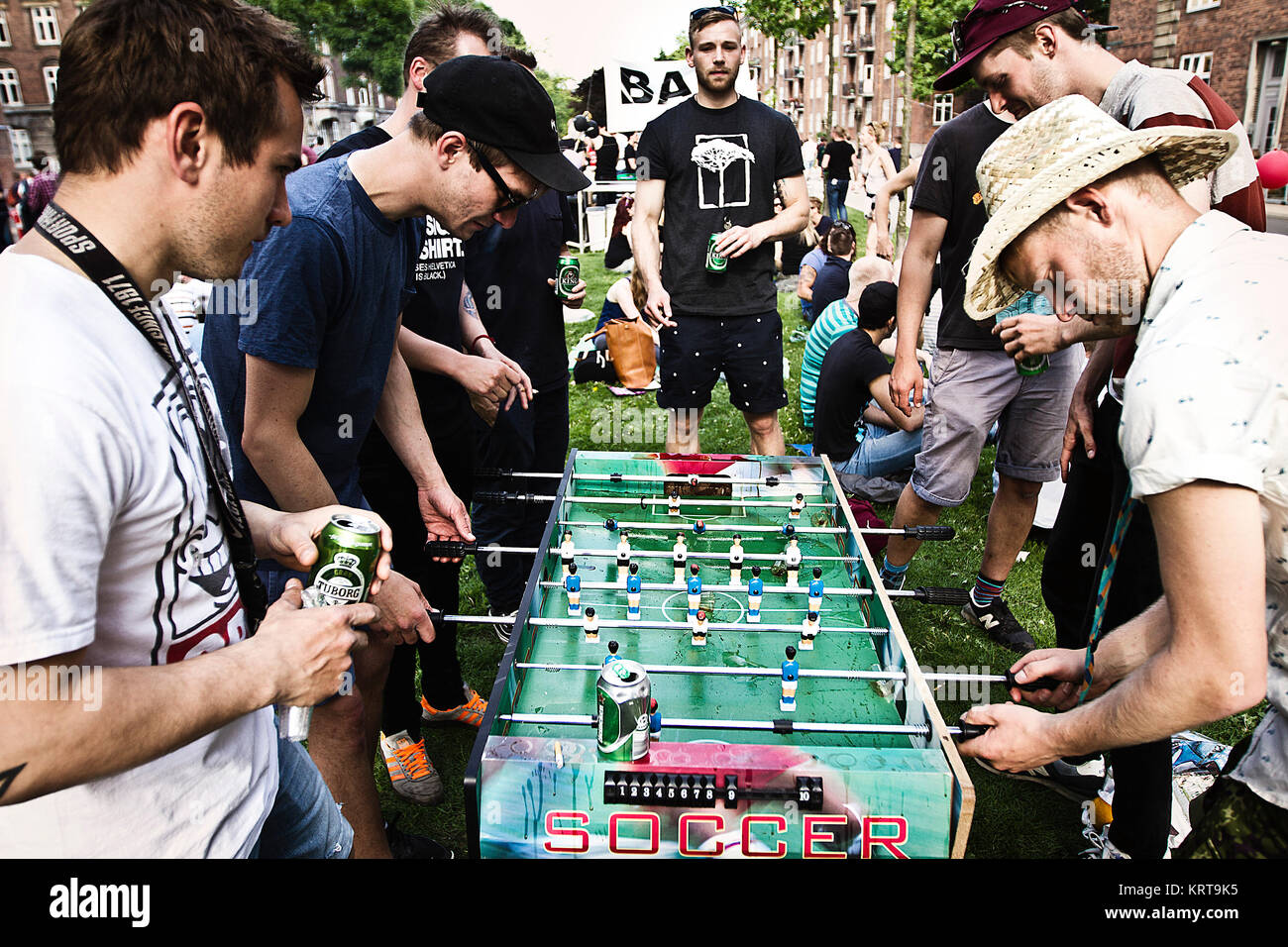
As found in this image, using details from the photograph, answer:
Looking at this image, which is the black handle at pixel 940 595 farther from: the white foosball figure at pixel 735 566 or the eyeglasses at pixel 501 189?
the eyeglasses at pixel 501 189

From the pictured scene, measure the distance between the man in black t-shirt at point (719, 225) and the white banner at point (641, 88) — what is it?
586 centimetres

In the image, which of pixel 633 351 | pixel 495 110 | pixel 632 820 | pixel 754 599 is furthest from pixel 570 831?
pixel 633 351

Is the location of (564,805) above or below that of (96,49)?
below

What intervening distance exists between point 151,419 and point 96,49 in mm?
582

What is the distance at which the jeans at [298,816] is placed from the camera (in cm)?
181

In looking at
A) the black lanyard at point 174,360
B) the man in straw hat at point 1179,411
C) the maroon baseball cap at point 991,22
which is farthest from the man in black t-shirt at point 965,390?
the black lanyard at point 174,360

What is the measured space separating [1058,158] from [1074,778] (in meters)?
2.55

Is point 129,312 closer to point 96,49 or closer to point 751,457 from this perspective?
point 96,49

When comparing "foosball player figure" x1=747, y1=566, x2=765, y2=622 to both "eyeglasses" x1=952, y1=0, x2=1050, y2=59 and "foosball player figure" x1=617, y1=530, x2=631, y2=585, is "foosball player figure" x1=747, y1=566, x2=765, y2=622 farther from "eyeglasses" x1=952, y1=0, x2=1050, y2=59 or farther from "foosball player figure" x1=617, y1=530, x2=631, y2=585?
"eyeglasses" x1=952, y1=0, x2=1050, y2=59

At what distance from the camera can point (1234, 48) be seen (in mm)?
23172

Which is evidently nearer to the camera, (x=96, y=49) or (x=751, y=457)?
(x=96, y=49)

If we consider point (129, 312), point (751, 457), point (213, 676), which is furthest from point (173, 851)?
point (751, 457)

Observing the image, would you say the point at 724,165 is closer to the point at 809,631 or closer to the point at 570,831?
the point at 809,631
